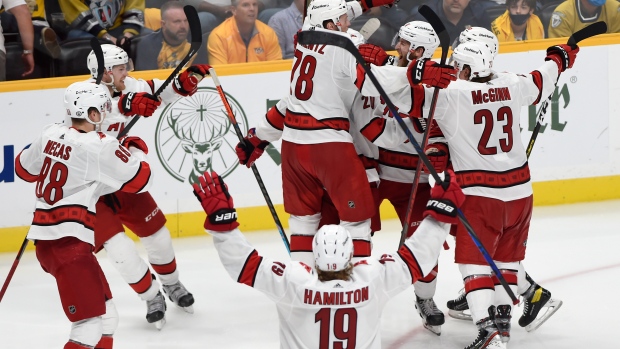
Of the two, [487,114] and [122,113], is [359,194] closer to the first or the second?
[487,114]

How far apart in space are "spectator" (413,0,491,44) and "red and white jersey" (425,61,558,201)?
2474 mm

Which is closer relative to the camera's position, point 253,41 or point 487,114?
point 487,114

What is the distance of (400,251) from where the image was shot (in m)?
3.40

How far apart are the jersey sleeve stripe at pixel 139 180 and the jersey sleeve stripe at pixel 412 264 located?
4.26ft

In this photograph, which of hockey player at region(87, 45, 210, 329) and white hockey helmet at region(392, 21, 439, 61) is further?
hockey player at region(87, 45, 210, 329)

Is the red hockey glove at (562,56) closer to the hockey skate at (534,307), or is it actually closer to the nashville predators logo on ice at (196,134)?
the hockey skate at (534,307)

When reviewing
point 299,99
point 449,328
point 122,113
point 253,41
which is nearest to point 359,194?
point 299,99

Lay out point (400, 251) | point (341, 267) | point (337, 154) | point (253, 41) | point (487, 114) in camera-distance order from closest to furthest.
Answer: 1. point (341, 267)
2. point (400, 251)
3. point (487, 114)
4. point (337, 154)
5. point (253, 41)

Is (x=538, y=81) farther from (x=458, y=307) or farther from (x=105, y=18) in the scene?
(x=105, y=18)

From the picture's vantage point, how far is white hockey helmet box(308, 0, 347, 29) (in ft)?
15.1

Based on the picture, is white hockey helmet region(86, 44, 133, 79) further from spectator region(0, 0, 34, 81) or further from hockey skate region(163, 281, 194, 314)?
spectator region(0, 0, 34, 81)

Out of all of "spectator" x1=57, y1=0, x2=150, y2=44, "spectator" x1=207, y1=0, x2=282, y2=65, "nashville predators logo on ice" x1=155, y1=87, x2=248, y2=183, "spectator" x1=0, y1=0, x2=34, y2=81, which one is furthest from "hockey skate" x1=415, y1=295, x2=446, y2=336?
"spectator" x1=0, y1=0, x2=34, y2=81

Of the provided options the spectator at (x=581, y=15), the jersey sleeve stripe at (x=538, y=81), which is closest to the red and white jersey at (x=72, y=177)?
the jersey sleeve stripe at (x=538, y=81)

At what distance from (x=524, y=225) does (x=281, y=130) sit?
1242mm
